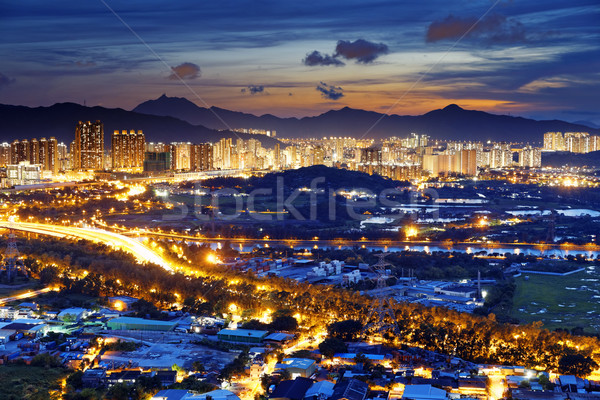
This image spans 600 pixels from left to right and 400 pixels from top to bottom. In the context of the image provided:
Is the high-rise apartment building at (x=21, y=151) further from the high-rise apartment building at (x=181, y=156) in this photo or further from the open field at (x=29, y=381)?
the open field at (x=29, y=381)

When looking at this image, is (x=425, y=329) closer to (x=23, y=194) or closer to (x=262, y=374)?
(x=262, y=374)

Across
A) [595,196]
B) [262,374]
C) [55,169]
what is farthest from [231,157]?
[262,374]

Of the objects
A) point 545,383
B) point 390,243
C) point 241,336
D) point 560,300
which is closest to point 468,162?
point 390,243

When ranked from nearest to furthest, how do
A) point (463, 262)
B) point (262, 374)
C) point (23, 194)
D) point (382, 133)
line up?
1. point (262, 374)
2. point (463, 262)
3. point (23, 194)
4. point (382, 133)

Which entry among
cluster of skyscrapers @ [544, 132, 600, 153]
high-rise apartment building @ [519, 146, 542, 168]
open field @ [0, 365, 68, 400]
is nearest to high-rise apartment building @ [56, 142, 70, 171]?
high-rise apartment building @ [519, 146, 542, 168]

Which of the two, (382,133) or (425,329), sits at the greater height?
(382,133)

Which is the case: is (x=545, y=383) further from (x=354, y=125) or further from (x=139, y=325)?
(x=354, y=125)
